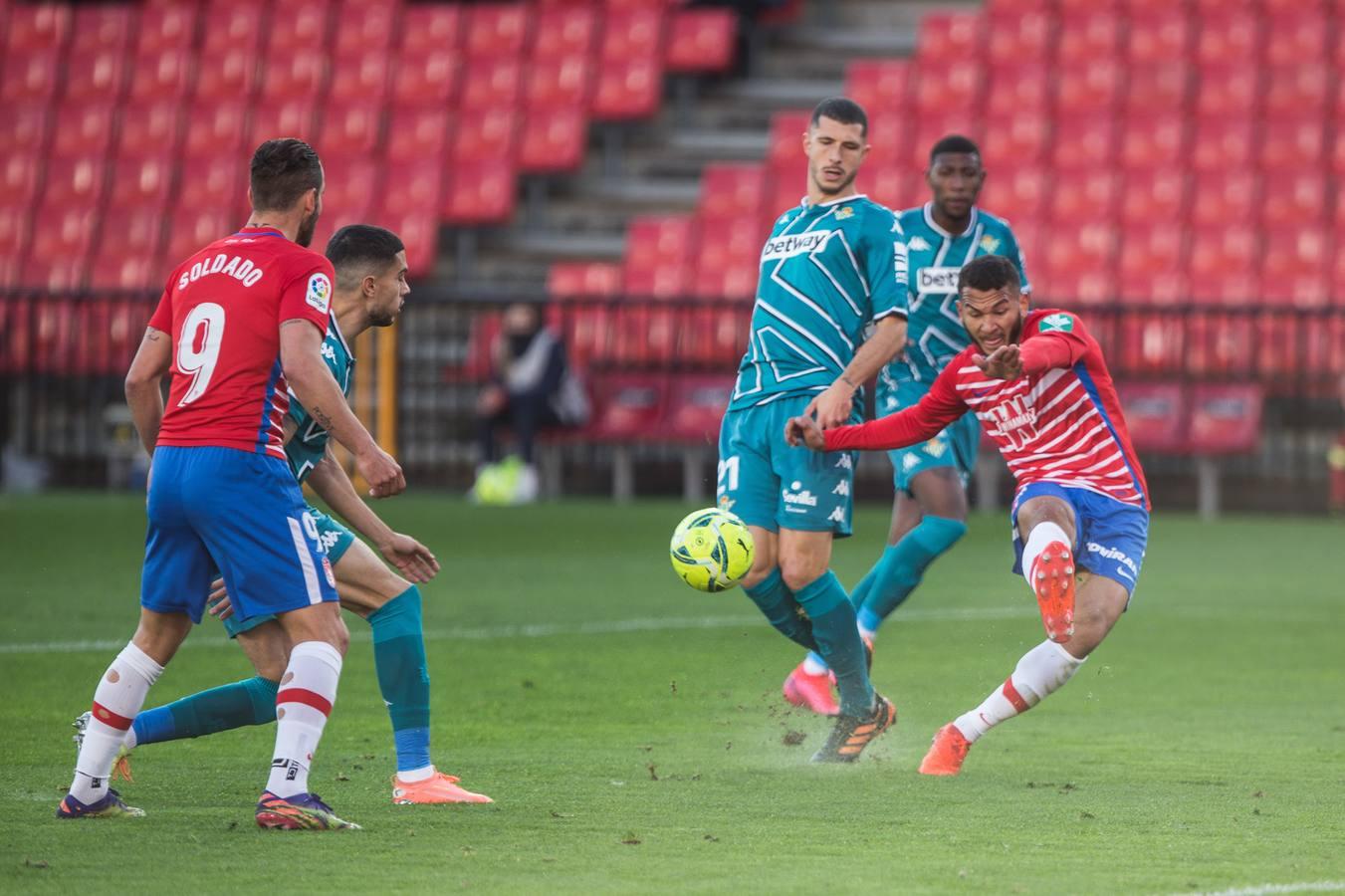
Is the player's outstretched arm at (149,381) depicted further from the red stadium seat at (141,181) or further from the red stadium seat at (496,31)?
the red stadium seat at (141,181)

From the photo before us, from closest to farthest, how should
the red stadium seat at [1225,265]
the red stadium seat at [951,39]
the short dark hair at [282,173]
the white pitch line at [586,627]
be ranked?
the short dark hair at [282,173]
the white pitch line at [586,627]
the red stadium seat at [1225,265]
the red stadium seat at [951,39]

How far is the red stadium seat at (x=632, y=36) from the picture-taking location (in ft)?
75.2

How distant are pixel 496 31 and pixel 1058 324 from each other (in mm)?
18093

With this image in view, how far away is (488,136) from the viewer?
2273 cm

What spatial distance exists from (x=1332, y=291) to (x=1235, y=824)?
1456cm

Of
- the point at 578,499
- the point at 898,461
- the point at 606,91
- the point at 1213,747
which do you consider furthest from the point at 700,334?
the point at 1213,747

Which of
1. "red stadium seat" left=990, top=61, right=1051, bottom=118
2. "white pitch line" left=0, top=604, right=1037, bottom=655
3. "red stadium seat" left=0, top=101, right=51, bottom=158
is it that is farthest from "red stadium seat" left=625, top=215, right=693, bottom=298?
"white pitch line" left=0, top=604, right=1037, bottom=655

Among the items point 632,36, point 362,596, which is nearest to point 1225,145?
point 632,36

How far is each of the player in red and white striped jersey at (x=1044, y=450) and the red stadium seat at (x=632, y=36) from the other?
1657 cm

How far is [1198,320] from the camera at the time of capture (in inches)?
752

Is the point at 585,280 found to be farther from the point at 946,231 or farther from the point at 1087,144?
the point at 946,231

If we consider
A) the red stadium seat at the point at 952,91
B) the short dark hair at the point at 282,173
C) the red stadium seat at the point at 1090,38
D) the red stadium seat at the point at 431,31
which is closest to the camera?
the short dark hair at the point at 282,173

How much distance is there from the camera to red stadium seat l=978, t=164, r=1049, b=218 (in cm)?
2042

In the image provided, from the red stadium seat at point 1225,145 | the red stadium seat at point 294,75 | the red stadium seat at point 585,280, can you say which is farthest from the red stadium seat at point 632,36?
the red stadium seat at point 1225,145
